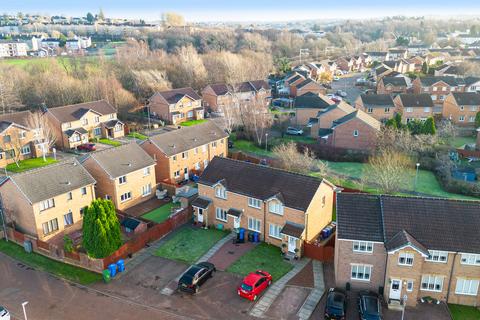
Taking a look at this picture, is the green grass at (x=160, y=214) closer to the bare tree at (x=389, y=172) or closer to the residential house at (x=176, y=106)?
the bare tree at (x=389, y=172)

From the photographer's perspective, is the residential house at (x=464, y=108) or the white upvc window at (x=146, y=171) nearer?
the white upvc window at (x=146, y=171)

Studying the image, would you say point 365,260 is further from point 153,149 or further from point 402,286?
point 153,149

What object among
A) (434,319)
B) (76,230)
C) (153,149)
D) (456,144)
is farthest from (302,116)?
(434,319)

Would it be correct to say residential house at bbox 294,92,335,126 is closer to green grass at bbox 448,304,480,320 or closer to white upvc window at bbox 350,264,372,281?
white upvc window at bbox 350,264,372,281

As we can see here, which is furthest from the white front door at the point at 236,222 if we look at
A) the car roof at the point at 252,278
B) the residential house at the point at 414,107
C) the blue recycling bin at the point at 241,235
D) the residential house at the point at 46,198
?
the residential house at the point at 414,107

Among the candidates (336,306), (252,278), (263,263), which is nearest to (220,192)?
(263,263)

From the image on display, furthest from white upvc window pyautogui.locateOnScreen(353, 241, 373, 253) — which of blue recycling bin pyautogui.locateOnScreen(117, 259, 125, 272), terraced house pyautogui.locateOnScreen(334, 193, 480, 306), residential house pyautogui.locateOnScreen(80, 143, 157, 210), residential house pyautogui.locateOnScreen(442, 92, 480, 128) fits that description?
residential house pyautogui.locateOnScreen(442, 92, 480, 128)

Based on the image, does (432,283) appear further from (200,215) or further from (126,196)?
(126,196)
